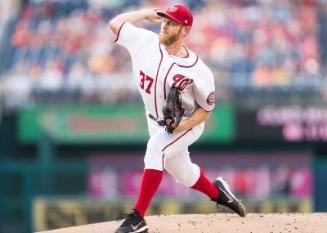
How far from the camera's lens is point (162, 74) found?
6.09 m

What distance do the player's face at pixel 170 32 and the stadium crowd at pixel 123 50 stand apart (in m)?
8.09

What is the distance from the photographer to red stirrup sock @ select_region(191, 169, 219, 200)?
6723 millimetres

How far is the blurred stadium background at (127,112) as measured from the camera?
1259 cm

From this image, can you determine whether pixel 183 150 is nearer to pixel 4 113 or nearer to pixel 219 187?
pixel 219 187

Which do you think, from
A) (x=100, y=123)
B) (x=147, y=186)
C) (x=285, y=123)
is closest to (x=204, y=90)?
(x=147, y=186)

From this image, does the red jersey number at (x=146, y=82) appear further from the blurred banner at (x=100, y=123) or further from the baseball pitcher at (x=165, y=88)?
the blurred banner at (x=100, y=123)

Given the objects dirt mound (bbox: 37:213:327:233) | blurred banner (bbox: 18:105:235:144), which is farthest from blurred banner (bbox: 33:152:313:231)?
dirt mound (bbox: 37:213:327:233)

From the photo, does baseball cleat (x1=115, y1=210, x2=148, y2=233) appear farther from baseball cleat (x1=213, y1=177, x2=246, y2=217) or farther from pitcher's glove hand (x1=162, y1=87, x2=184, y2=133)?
baseball cleat (x1=213, y1=177, x2=246, y2=217)

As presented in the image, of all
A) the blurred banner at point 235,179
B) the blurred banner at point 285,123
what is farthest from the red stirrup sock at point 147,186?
the blurred banner at point 285,123

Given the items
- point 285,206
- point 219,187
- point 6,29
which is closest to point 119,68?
point 6,29

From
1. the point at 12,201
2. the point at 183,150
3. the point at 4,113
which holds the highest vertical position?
the point at 183,150

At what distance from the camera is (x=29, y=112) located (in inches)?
563

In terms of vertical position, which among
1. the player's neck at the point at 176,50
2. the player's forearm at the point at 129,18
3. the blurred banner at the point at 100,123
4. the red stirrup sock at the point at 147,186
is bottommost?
the blurred banner at the point at 100,123

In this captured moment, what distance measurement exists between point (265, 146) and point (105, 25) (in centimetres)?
354
